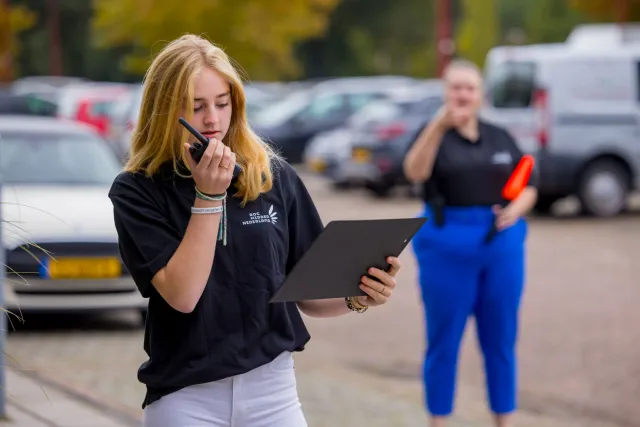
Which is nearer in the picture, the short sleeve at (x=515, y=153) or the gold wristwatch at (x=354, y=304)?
the gold wristwatch at (x=354, y=304)

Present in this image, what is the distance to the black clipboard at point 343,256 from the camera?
315 centimetres

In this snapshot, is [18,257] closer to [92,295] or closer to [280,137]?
[92,295]

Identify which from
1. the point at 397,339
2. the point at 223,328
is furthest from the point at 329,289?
the point at 397,339

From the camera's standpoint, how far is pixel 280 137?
27969mm

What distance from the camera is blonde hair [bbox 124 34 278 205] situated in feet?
10.3

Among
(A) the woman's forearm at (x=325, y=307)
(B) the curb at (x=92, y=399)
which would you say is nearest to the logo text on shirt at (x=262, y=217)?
(A) the woman's forearm at (x=325, y=307)

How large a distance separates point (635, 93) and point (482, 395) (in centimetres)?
1070

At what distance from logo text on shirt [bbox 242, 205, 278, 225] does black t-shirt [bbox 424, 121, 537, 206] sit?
2772 millimetres

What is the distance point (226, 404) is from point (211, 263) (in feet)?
1.23

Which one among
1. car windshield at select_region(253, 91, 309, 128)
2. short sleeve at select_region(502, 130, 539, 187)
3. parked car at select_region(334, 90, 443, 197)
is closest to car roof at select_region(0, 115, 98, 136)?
short sleeve at select_region(502, 130, 539, 187)

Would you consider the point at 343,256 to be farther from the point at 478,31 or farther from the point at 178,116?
the point at 478,31

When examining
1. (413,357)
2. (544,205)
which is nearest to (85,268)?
(413,357)

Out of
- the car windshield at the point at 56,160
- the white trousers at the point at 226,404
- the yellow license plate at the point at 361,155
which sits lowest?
the yellow license plate at the point at 361,155

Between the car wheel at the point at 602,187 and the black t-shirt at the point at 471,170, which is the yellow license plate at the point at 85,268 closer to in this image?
the black t-shirt at the point at 471,170
